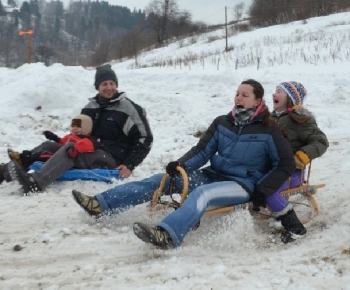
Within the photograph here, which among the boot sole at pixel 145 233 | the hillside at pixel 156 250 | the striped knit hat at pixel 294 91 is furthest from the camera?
the striped knit hat at pixel 294 91

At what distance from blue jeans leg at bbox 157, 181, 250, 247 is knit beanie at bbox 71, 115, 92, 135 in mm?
2057

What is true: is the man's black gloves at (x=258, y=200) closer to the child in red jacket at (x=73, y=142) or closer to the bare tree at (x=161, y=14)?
the child in red jacket at (x=73, y=142)

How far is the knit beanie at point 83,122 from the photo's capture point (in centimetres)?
464

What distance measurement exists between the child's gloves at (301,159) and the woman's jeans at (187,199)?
23.7 inches

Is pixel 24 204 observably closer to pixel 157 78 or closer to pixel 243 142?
pixel 243 142

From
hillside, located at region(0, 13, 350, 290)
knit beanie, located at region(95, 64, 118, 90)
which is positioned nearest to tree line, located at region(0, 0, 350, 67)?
hillside, located at region(0, 13, 350, 290)

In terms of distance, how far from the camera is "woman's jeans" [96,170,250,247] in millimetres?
2748

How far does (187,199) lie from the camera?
116 inches

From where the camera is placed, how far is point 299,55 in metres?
14.2

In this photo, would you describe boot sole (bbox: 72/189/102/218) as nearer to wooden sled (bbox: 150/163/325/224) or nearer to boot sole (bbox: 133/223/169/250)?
wooden sled (bbox: 150/163/325/224)

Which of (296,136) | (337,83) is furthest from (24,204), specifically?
(337,83)

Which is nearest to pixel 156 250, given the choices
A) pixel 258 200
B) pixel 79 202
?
pixel 79 202

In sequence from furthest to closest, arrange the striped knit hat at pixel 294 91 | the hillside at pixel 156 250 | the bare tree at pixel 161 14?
the bare tree at pixel 161 14, the striped knit hat at pixel 294 91, the hillside at pixel 156 250

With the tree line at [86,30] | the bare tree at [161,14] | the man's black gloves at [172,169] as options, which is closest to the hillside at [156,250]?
the man's black gloves at [172,169]
